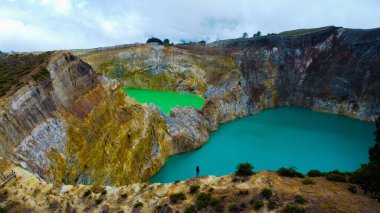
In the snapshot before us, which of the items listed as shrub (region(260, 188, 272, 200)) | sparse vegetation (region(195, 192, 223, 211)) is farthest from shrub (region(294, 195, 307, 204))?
sparse vegetation (region(195, 192, 223, 211))

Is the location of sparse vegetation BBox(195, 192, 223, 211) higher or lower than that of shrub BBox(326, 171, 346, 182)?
lower

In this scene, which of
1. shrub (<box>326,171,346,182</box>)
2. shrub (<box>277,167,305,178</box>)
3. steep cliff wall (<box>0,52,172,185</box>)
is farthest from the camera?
steep cliff wall (<box>0,52,172,185</box>)

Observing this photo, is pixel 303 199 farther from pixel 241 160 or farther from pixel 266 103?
pixel 266 103

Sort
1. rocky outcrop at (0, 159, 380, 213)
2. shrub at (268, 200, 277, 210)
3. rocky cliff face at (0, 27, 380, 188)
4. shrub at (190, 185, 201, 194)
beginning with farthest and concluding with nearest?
1. rocky cliff face at (0, 27, 380, 188)
2. shrub at (190, 185, 201, 194)
3. rocky outcrop at (0, 159, 380, 213)
4. shrub at (268, 200, 277, 210)

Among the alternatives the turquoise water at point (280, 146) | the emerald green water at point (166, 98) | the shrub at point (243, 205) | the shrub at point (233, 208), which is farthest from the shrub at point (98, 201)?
the emerald green water at point (166, 98)

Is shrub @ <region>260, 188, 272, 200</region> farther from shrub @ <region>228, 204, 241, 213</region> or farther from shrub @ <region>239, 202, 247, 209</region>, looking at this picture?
shrub @ <region>228, 204, 241, 213</region>

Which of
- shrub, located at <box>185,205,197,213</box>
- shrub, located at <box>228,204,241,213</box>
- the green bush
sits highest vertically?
the green bush

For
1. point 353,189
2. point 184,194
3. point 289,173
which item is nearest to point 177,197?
point 184,194

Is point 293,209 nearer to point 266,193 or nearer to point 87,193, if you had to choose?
point 266,193
